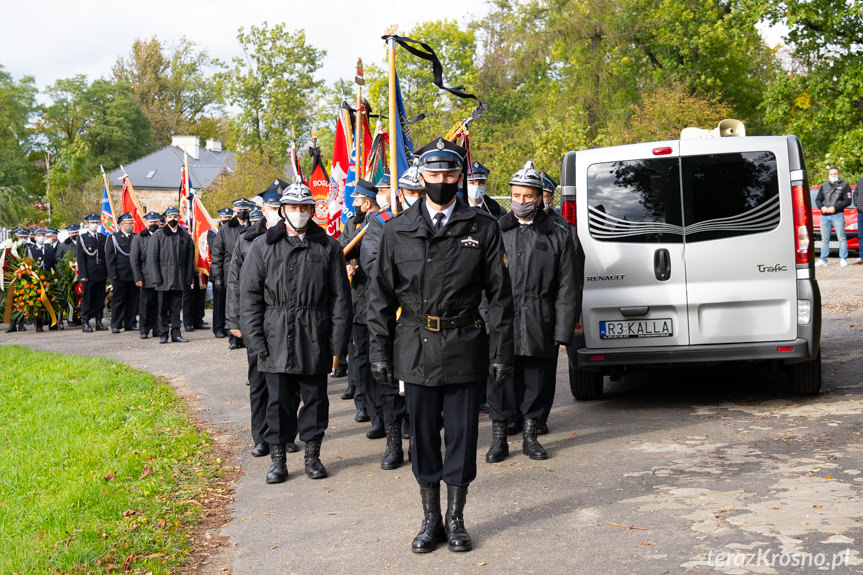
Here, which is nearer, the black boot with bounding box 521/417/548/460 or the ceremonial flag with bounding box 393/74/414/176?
the black boot with bounding box 521/417/548/460

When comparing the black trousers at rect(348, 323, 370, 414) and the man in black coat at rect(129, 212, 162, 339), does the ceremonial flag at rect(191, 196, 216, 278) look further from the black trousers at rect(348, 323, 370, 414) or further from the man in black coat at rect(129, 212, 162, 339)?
the black trousers at rect(348, 323, 370, 414)

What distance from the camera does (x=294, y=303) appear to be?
7.45m

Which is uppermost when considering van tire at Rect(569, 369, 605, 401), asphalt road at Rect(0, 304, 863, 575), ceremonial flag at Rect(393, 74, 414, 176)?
ceremonial flag at Rect(393, 74, 414, 176)

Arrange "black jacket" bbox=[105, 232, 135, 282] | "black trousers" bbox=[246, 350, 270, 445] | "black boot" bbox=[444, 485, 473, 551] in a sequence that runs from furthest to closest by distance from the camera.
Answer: "black jacket" bbox=[105, 232, 135, 282] < "black trousers" bbox=[246, 350, 270, 445] < "black boot" bbox=[444, 485, 473, 551]

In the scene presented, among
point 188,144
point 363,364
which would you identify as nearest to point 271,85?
point 188,144

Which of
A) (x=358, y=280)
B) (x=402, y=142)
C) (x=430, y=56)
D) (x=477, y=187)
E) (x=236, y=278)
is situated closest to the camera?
(x=430, y=56)

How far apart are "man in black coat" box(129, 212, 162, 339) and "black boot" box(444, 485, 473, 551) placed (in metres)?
13.4

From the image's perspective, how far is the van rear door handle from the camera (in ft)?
28.6

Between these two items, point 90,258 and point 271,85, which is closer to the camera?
point 90,258

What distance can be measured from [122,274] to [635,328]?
44.4 feet

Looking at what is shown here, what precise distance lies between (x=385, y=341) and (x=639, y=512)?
1823 millimetres

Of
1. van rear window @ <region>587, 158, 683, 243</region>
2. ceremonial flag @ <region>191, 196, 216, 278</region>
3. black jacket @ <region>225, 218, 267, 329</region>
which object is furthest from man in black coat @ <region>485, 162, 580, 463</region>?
ceremonial flag @ <region>191, 196, 216, 278</region>

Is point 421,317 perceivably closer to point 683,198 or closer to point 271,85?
point 683,198

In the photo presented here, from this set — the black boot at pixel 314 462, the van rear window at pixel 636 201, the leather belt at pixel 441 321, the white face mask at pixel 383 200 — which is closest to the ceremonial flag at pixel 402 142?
the white face mask at pixel 383 200
